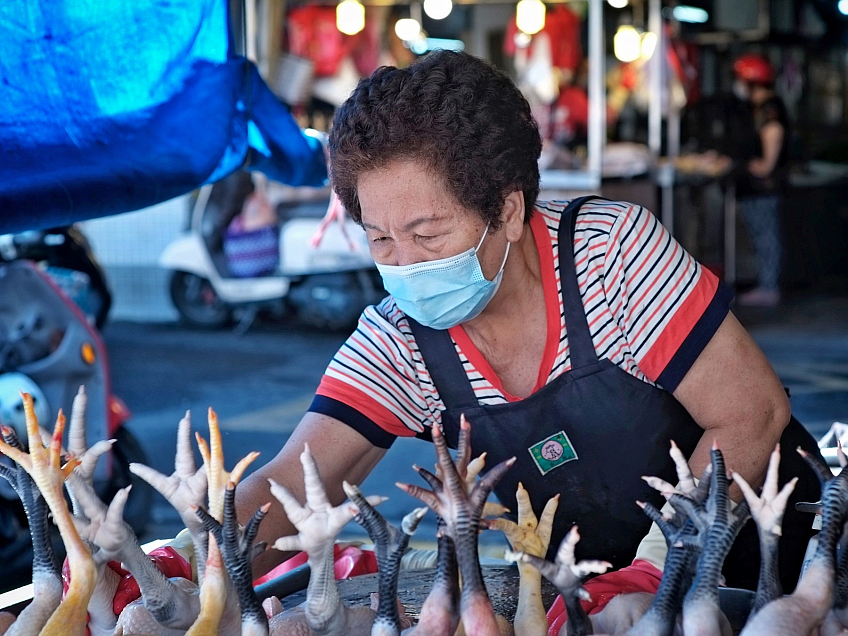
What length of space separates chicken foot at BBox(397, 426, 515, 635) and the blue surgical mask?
0.53 m

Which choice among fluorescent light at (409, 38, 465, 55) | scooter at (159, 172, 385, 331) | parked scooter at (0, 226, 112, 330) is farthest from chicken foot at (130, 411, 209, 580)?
fluorescent light at (409, 38, 465, 55)

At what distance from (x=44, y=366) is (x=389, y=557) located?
2.72m

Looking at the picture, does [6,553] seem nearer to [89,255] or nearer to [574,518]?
[89,255]

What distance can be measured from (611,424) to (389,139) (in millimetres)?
667

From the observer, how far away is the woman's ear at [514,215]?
174cm

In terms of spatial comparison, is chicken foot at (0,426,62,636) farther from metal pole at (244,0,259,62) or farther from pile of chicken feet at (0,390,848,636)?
metal pole at (244,0,259,62)

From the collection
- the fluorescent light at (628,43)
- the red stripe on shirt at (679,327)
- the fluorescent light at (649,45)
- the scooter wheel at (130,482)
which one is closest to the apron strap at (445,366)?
the red stripe on shirt at (679,327)

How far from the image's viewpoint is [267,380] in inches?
259

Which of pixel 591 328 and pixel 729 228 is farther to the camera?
pixel 729 228

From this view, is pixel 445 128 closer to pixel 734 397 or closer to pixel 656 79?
pixel 734 397

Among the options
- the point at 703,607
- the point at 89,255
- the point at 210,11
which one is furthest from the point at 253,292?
the point at 703,607

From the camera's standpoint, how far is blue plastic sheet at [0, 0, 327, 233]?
5.19 feet

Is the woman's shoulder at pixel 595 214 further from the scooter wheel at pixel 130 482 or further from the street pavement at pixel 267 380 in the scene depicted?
the scooter wheel at pixel 130 482

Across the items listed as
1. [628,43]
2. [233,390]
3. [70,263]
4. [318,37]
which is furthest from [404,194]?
[628,43]
